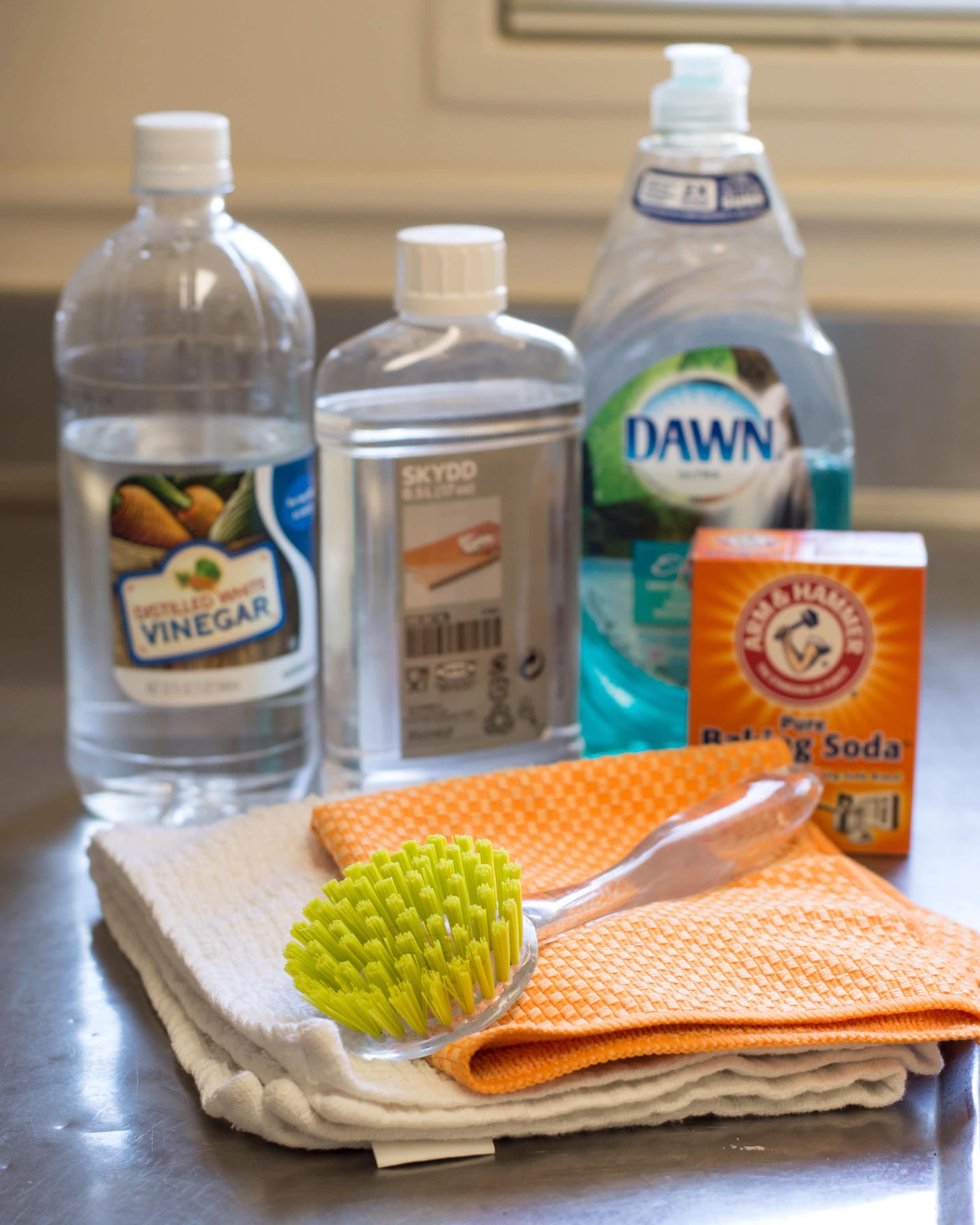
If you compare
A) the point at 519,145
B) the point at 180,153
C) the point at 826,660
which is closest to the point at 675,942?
the point at 826,660

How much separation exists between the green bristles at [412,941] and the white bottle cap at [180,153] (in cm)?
34

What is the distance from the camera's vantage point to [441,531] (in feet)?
2.50

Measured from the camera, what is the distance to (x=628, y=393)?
823 millimetres

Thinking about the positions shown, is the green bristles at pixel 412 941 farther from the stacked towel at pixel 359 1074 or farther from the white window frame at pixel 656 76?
the white window frame at pixel 656 76

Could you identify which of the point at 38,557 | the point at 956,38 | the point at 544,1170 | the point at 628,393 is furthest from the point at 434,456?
the point at 956,38

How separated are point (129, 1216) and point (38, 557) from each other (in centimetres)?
69

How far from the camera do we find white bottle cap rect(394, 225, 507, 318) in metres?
0.73

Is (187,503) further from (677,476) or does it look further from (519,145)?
(519,145)

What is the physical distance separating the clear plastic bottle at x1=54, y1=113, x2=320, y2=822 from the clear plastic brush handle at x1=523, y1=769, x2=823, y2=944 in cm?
21

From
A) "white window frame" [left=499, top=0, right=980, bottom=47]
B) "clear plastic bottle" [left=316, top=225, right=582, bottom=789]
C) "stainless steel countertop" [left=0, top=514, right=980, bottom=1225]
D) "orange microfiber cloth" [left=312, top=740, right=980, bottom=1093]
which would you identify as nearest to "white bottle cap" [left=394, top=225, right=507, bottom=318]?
"clear plastic bottle" [left=316, top=225, right=582, bottom=789]

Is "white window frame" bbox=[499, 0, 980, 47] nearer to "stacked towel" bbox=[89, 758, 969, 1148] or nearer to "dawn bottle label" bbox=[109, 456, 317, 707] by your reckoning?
"dawn bottle label" bbox=[109, 456, 317, 707]

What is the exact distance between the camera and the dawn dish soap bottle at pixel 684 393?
0.81 m

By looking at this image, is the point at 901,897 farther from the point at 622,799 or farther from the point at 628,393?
the point at 628,393

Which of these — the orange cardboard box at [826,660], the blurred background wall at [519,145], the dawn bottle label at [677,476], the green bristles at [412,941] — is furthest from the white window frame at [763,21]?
the green bristles at [412,941]
